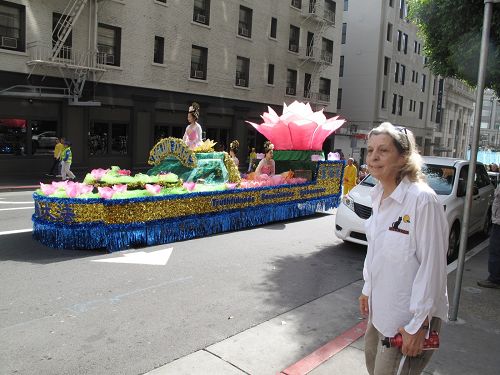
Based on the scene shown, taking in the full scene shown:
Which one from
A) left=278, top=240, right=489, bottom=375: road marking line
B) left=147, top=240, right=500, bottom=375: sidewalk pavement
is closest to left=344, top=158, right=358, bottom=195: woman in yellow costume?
left=147, top=240, right=500, bottom=375: sidewalk pavement

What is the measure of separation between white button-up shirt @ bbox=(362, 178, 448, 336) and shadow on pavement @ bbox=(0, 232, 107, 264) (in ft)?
17.6

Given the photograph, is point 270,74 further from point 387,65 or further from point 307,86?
point 387,65

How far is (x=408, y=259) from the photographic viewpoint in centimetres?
233

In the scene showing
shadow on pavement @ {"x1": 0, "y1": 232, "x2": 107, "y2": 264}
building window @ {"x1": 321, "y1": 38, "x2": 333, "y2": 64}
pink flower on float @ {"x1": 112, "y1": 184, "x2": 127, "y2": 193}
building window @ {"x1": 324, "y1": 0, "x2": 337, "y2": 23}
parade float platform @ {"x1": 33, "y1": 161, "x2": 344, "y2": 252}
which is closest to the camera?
shadow on pavement @ {"x1": 0, "y1": 232, "x2": 107, "y2": 264}

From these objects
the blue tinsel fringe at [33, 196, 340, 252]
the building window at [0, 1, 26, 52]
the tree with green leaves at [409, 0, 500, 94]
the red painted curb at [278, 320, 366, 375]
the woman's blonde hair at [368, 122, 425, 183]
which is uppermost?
the building window at [0, 1, 26, 52]

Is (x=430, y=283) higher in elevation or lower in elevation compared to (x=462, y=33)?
lower

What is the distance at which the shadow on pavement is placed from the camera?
6.52 m

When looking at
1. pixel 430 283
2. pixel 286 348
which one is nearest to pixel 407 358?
pixel 430 283

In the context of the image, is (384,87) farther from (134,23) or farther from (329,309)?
(329,309)

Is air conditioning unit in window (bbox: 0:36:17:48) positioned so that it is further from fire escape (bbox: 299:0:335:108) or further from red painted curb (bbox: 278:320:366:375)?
fire escape (bbox: 299:0:335:108)

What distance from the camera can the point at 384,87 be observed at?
137 feet

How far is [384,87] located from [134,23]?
27.6 metres

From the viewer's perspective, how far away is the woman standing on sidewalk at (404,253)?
229 centimetres

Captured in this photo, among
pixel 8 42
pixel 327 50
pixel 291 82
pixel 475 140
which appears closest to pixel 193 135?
pixel 475 140
